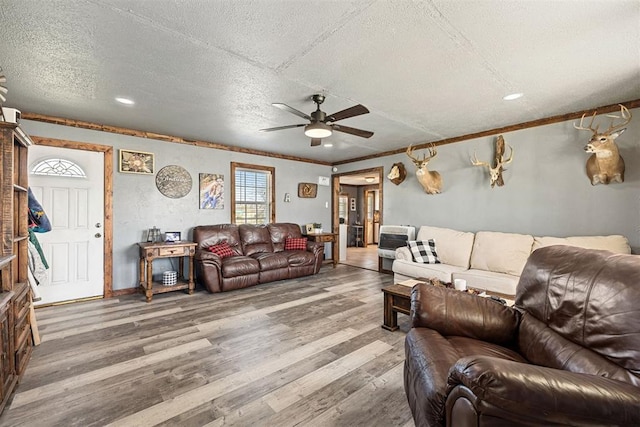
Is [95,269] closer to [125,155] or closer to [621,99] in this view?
[125,155]

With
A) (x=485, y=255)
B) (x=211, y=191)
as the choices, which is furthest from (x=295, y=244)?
(x=485, y=255)

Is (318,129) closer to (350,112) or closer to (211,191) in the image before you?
(350,112)

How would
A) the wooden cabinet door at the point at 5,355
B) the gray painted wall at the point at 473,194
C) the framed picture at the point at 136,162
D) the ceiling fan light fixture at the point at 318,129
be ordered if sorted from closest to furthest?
the wooden cabinet door at the point at 5,355 → the ceiling fan light fixture at the point at 318,129 → the gray painted wall at the point at 473,194 → the framed picture at the point at 136,162

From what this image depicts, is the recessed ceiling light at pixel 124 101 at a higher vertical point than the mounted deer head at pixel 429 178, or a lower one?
higher

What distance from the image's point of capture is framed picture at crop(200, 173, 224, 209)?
5.00 metres

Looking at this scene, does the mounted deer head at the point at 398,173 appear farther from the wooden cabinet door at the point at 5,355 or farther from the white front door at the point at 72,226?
the wooden cabinet door at the point at 5,355

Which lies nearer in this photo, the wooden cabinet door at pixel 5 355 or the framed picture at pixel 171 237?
the wooden cabinet door at pixel 5 355

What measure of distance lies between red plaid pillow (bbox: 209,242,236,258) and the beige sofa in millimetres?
2723

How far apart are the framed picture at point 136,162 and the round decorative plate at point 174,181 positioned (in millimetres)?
173

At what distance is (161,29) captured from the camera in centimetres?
190

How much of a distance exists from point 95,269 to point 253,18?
4097 millimetres

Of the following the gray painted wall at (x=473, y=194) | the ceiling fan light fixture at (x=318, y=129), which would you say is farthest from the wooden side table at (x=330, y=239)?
the ceiling fan light fixture at (x=318, y=129)

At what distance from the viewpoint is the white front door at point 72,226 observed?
3.65 meters

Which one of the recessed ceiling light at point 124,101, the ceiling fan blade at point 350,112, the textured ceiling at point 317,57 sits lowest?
the ceiling fan blade at point 350,112
